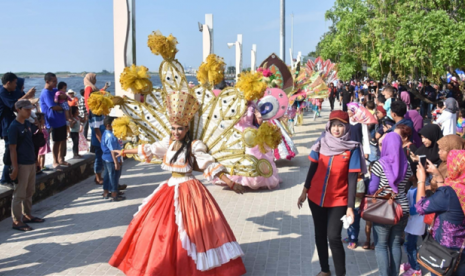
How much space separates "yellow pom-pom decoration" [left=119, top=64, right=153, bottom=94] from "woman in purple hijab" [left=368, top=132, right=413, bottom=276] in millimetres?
2434

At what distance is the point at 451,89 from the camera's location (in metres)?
14.6

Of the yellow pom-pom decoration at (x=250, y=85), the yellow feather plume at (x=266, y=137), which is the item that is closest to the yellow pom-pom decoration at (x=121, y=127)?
the yellow pom-pom decoration at (x=250, y=85)

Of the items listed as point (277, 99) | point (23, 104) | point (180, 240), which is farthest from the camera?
point (277, 99)

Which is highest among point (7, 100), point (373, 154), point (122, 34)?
point (122, 34)

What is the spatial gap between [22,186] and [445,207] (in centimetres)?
484

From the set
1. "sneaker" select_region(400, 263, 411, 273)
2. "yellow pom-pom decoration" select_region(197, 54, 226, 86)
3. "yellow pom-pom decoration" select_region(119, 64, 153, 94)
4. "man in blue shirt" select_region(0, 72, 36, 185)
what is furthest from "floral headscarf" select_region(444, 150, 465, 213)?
"man in blue shirt" select_region(0, 72, 36, 185)

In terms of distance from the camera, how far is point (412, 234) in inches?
163

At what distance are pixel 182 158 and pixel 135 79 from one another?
3.05 feet

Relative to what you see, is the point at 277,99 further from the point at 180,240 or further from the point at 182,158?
Result: the point at 180,240

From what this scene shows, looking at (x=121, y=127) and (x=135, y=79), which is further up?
(x=135, y=79)

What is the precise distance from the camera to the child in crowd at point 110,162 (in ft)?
20.7

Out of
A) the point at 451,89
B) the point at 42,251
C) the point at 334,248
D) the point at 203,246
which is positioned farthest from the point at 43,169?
the point at 451,89

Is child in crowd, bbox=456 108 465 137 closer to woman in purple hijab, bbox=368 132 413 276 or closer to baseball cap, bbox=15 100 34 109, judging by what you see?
woman in purple hijab, bbox=368 132 413 276

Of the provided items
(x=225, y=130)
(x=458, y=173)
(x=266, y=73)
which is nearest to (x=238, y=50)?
(x=266, y=73)
